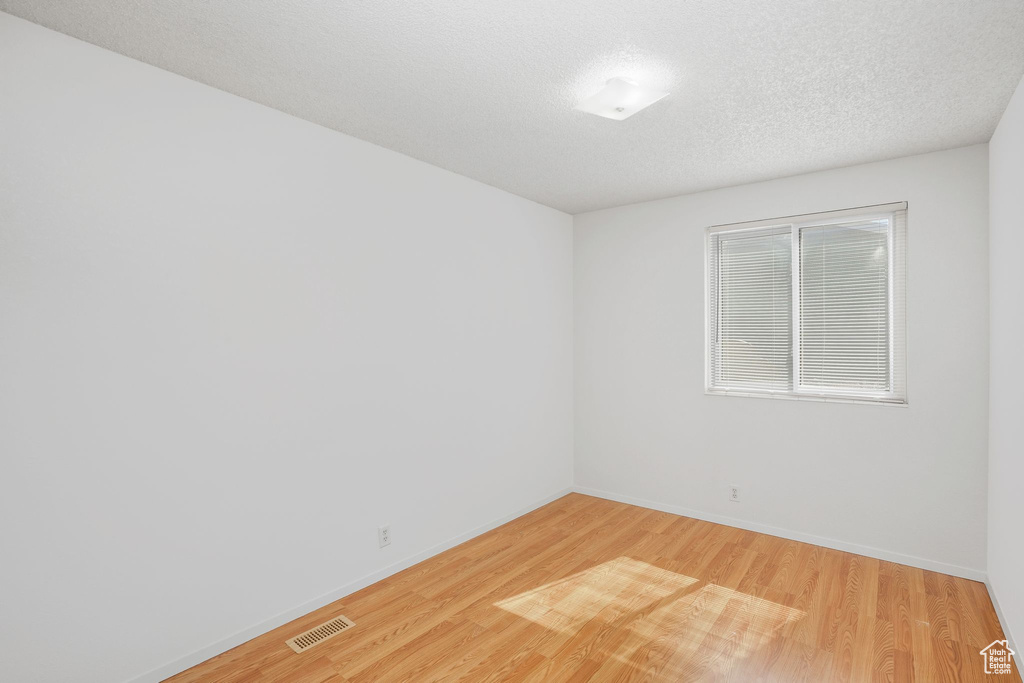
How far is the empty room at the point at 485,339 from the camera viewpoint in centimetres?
199

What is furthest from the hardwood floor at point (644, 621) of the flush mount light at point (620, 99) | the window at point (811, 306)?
the flush mount light at point (620, 99)

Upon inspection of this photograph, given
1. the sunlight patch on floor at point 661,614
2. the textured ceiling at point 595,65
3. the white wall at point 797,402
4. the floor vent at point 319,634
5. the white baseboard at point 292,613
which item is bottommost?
the floor vent at point 319,634

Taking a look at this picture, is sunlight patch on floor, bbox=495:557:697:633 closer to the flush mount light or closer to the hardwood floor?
the hardwood floor

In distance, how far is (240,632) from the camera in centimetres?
251

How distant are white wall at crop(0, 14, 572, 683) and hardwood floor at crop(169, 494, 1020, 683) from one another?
38 centimetres

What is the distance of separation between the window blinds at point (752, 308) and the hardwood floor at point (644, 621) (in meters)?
1.27

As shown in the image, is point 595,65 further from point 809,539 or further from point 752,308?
point 809,539

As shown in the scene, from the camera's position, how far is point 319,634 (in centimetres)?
259

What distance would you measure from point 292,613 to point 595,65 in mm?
3079

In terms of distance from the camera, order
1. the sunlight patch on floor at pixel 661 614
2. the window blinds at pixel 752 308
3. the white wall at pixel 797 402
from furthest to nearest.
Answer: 1. the window blinds at pixel 752 308
2. the white wall at pixel 797 402
3. the sunlight patch on floor at pixel 661 614

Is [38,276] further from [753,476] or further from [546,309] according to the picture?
[753,476]

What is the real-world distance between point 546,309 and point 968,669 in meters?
3.42

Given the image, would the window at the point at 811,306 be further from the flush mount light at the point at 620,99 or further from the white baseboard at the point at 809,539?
the flush mount light at the point at 620,99

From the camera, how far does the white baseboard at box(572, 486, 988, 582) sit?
320 cm
